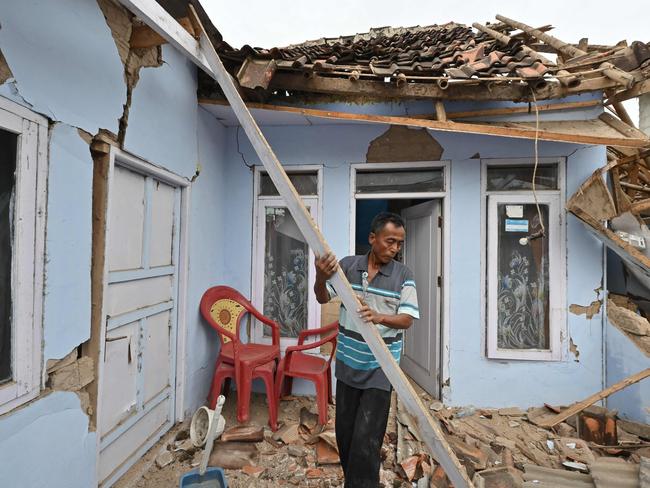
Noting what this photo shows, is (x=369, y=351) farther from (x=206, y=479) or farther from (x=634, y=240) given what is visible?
(x=634, y=240)

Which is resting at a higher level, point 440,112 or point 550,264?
point 440,112

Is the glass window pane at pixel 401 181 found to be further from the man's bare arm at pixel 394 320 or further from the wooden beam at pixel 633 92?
the man's bare arm at pixel 394 320

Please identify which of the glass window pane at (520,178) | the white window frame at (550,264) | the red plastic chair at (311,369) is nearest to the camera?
the red plastic chair at (311,369)

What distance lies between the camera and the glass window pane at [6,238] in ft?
4.77

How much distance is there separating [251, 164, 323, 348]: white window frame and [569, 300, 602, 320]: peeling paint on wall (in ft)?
8.90

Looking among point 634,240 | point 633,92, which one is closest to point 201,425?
point 634,240

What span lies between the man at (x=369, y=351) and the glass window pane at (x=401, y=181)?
189cm

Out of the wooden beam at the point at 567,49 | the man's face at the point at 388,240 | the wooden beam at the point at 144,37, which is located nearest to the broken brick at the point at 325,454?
the man's face at the point at 388,240

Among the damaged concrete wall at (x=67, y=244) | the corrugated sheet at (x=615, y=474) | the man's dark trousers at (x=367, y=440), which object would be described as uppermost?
the damaged concrete wall at (x=67, y=244)

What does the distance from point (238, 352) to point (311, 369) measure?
0.71 metres

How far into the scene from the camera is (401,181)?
11.8 feet

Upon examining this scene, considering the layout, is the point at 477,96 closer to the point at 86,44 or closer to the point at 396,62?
the point at 396,62

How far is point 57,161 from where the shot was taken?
→ 1.65 metres

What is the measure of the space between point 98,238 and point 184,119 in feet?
4.70
